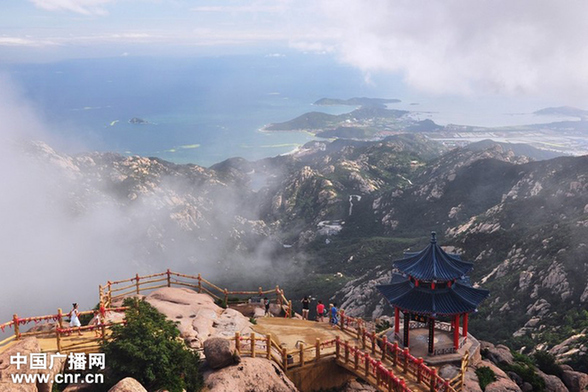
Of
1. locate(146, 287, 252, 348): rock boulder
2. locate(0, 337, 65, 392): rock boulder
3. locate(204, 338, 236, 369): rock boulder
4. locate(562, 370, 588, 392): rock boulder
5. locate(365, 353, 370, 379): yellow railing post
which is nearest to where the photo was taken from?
locate(0, 337, 65, 392): rock boulder

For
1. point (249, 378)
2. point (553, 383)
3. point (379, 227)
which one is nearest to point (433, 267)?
point (553, 383)

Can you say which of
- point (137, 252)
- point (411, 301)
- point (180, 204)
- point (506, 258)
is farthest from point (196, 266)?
point (411, 301)

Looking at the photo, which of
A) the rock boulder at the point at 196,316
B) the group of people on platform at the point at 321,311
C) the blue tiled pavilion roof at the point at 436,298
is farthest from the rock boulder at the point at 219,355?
the blue tiled pavilion roof at the point at 436,298

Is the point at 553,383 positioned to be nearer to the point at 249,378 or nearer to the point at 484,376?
the point at 484,376

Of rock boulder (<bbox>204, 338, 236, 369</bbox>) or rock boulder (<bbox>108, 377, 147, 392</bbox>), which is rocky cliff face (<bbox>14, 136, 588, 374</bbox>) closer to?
rock boulder (<bbox>204, 338, 236, 369</bbox>)

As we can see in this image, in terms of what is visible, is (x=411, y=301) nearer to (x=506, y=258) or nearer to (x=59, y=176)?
(x=506, y=258)

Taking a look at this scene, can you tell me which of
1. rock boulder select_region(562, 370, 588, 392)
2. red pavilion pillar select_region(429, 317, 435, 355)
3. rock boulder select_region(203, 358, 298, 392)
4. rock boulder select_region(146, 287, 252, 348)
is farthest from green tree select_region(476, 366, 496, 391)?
rock boulder select_region(146, 287, 252, 348)

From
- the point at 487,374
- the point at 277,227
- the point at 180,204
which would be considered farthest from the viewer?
the point at 277,227

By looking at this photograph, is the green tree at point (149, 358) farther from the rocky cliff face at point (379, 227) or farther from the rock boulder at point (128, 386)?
the rocky cliff face at point (379, 227)
